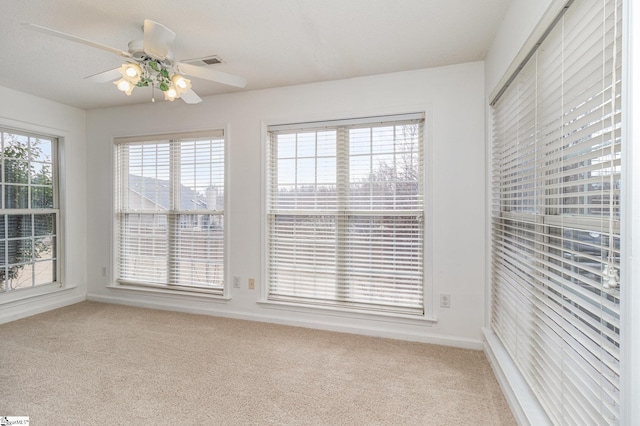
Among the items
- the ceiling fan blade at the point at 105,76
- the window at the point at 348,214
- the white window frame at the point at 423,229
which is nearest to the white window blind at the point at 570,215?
the white window frame at the point at 423,229

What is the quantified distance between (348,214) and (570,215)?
78.8 inches

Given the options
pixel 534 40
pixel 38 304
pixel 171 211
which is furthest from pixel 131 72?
pixel 38 304

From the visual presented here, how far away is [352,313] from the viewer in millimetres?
3100

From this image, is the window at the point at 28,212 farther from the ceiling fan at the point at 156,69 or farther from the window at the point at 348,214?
the window at the point at 348,214

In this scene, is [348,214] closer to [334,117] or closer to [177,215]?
[334,117]

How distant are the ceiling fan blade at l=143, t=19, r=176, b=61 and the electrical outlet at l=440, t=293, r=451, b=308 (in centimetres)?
277

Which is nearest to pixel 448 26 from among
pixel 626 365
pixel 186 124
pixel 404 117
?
pixel 404 117

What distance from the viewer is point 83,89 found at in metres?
3.38

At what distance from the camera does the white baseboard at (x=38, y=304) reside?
340cm

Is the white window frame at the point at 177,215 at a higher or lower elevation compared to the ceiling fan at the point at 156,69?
lower

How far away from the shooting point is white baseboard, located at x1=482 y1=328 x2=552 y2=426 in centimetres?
155

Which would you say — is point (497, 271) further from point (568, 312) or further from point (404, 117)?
point (404, 117)

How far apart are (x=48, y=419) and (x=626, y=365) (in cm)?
262

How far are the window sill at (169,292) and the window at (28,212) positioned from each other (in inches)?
31.2
